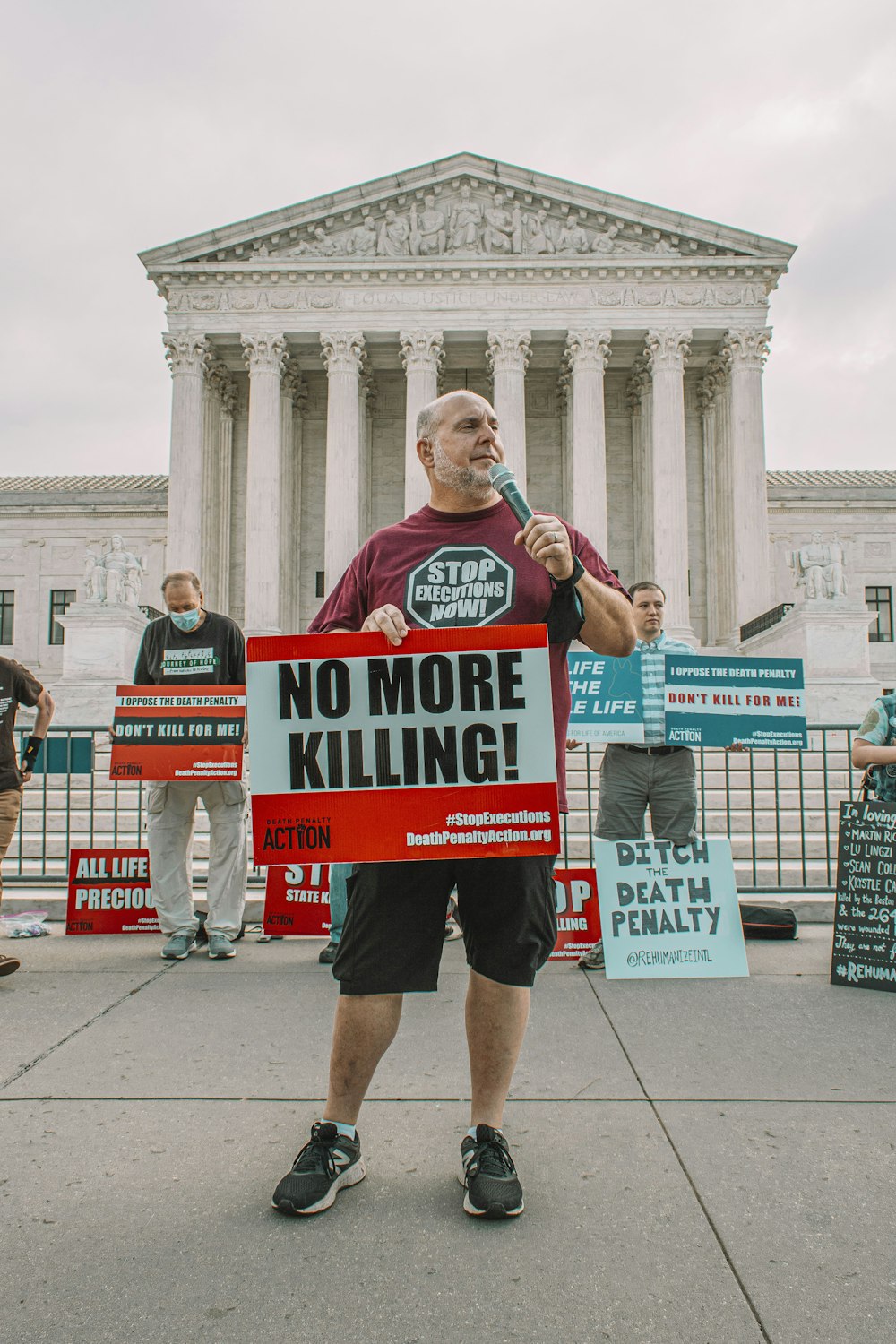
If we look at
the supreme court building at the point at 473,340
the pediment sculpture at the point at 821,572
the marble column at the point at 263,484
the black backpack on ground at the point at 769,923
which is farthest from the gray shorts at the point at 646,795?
the marble column at the point at 263,484

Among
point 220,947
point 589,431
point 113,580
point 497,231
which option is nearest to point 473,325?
point 497,231

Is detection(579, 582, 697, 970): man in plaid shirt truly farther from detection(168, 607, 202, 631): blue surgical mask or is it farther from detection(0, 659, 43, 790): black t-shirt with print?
detection(0, 659, 43, 790): black t-shirt with print

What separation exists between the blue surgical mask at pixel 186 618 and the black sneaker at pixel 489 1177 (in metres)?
4.56

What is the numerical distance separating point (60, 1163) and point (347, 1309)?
1233mm

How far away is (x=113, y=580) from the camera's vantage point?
738 inches

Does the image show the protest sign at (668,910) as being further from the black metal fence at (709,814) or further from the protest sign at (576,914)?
the black metal fence at (709,814)

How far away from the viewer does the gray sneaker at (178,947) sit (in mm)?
5969

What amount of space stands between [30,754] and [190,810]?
3.54 feet

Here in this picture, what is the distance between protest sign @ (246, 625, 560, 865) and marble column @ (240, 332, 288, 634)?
79.8 feet

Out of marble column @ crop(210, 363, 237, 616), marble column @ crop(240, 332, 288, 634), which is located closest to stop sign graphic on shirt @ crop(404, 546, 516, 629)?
marble column @ crop(240, 332, 288, 634)

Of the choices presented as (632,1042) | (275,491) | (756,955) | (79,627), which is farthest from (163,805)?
(275,491)

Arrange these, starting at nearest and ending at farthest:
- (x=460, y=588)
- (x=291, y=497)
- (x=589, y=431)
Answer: (x=460, y=588) < (x=589, y=431) < (x=291, y=497)

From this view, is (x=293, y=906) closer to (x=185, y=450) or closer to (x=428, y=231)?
(x=185, y=450)

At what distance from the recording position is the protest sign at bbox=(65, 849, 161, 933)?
6.70m
